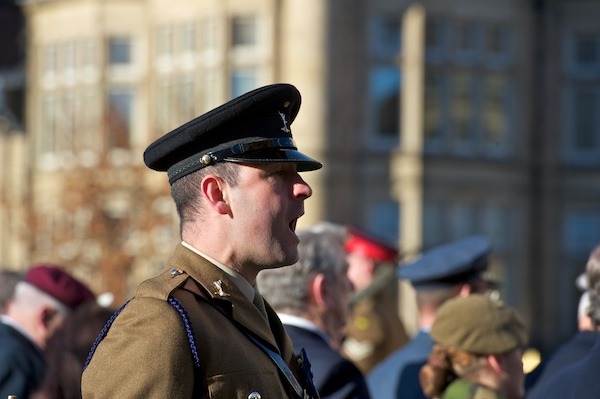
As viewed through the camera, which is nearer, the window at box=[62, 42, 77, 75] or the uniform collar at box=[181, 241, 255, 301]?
the uniform collar at box=[181, 241, 255, 301]

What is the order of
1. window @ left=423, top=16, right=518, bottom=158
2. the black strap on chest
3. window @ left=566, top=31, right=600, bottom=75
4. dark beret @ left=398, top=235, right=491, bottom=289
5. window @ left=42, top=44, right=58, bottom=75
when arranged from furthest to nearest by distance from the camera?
window @ left=42, top=44, right=58, bottom=75
window @ left=566, top=31, right=600, bottom=75
window @ left=423, top=16, right=518, bottom=158
dark beret @ left=398, top=235, right=491, bottom=289
the black strap on chest

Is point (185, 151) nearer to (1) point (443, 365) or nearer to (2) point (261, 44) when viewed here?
(1) point (443, 365)

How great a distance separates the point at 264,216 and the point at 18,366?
3.17 meters

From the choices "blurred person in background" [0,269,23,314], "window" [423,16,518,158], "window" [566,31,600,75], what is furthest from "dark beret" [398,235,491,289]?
"window" [566,31,600,75]

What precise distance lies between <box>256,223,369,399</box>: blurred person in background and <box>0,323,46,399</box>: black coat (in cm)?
129

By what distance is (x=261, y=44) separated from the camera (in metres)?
26.1

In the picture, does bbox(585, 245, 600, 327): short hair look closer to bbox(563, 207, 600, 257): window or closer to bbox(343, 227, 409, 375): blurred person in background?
bbox(343, 227, 409, 375): blurred person in background

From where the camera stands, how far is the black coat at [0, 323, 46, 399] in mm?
6281

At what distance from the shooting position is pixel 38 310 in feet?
22.8

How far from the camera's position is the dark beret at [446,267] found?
6742 millimetres

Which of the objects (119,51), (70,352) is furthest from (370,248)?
(119,51)

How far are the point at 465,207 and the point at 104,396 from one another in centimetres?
2369

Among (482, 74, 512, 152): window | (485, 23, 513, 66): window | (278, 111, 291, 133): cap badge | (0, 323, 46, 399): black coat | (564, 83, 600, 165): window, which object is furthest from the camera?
(564, 83, 600, 165): window

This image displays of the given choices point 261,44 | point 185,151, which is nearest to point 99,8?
point 261,44
